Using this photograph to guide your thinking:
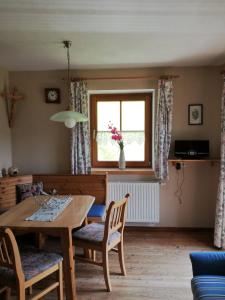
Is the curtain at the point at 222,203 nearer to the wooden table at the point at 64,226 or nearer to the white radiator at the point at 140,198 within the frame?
the white radiator at the point at 140,198

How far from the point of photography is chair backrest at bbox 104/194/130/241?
247 centimetres

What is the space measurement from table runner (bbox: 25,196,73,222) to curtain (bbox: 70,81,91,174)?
902mm

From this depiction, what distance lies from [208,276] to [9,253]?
143cm

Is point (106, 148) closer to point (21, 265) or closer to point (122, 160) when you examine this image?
point (122, 160)

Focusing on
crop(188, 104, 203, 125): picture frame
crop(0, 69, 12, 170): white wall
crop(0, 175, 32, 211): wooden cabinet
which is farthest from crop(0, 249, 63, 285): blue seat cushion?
crop(188, 104, 203, 125): picture frame

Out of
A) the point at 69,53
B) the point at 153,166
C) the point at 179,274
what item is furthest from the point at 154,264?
the point at 69,53

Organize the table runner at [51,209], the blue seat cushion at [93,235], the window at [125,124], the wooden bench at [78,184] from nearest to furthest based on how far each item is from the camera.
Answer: the table runner at [51,209]
the blue seat cushion at [93,235]
the wooden bench at [78,184]
the window at [125,124]

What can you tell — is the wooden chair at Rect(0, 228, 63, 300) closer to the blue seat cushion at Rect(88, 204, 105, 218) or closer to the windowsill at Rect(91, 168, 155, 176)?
the blue seat cushion at Rect(88, 204, 105, 218)

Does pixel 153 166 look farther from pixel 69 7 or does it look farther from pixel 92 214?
pixel 69 7

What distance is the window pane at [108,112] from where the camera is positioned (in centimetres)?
413

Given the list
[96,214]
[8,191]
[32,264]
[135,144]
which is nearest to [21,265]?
[32,264]

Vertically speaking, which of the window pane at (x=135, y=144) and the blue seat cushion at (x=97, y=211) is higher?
the window pane at (x=135, y=144)

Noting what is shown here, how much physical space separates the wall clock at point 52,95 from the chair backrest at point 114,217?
204cm

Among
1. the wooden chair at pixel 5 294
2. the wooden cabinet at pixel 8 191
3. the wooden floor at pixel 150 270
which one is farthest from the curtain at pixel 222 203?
the wooden cabinet at pixel 8 191
